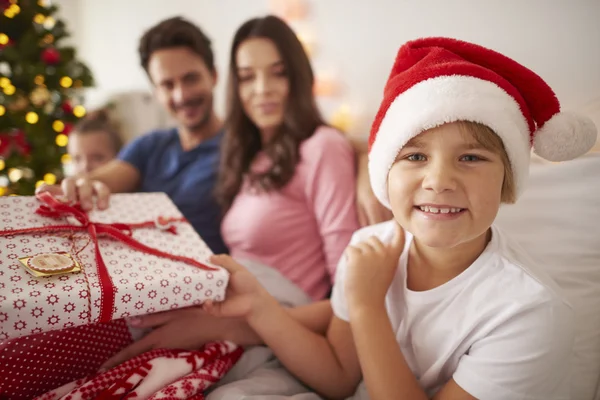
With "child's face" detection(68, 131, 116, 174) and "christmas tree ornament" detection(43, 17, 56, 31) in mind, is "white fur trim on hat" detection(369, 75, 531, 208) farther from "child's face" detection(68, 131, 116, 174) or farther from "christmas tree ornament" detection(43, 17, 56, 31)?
"christmas tree ornament" detection(43, 17, 56, 31)

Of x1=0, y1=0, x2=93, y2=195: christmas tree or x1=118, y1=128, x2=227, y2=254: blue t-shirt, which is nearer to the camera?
x1=118, y1=128, x2=227, y2=254: blue t-shirt

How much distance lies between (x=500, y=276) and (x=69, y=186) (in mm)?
892

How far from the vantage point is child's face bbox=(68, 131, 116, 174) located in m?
2.16

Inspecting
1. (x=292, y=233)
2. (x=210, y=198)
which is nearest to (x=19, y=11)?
(x=210, y=198)

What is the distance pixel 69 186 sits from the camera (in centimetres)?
A: 92

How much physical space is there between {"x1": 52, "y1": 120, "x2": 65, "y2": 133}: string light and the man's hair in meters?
1.28

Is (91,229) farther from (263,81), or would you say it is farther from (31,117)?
(31,117)

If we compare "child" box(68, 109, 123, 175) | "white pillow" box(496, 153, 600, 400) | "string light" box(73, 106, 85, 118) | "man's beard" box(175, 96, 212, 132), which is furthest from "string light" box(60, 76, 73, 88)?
"white pillow" box(496, 153, 600, 400)

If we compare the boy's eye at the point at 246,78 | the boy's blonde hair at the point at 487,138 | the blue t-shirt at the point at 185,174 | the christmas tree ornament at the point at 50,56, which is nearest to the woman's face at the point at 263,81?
the boy's eye at the point at 246,78

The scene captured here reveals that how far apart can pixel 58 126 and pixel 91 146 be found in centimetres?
45

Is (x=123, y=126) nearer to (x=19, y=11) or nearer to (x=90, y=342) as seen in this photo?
(x=19, y=11)

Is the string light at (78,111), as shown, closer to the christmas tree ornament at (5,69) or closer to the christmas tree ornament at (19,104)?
the christmas tree ornament at (19,104)

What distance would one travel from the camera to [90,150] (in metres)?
2.18

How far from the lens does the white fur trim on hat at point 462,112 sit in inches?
23.5
